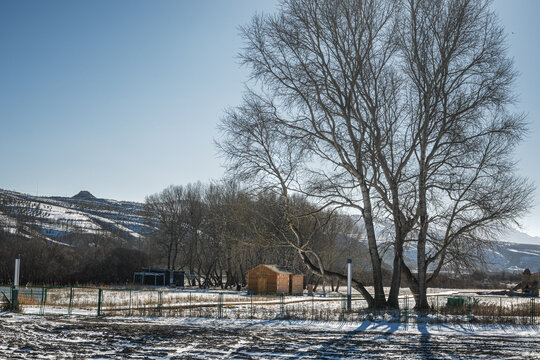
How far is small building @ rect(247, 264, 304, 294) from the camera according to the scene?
45.1 metres

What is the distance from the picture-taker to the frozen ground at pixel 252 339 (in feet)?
33.1

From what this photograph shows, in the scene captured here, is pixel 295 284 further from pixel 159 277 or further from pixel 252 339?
pixel 252 339

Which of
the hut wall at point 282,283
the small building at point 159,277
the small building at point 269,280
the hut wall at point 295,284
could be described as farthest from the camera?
the small building at point 159,277

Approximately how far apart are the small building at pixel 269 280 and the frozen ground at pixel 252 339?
28061 millimetres

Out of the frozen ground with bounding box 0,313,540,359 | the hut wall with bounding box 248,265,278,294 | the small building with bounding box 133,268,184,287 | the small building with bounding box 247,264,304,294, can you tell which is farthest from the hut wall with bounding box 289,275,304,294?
the frozen ground with bounding box 0,313,540,359

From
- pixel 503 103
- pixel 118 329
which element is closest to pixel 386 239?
pixel 503 103

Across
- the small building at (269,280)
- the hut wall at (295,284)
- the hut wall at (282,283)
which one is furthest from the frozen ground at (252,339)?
the hut wall at (295,284)

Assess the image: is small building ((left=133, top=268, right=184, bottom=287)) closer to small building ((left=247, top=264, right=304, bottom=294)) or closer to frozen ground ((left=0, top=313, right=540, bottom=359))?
small building ((left=247, top=264, right=304, bottom=294))

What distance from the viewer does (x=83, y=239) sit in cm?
12250

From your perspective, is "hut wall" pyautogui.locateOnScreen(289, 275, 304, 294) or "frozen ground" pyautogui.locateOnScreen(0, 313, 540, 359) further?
"hut wall" pyautogui.locateOnScreen(289, 275, 304, 294)

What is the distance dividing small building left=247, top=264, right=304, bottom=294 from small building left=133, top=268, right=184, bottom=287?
1922 cm

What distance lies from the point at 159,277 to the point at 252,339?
179ft

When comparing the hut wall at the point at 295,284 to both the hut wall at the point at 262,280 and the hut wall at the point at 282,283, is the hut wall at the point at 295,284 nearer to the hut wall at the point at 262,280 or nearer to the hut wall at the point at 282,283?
the hut wall at the point at 282,283

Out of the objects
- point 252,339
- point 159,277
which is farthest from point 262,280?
point 252,339
